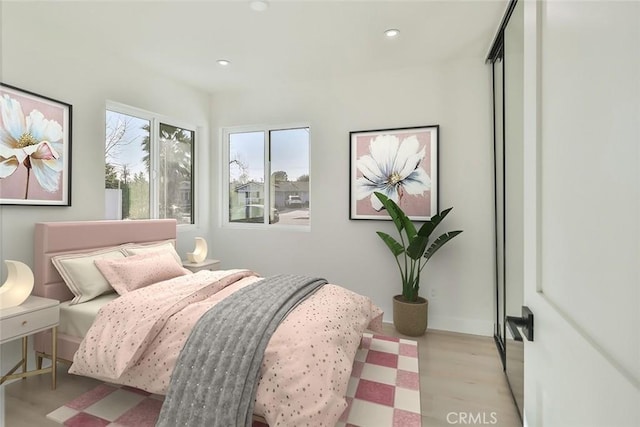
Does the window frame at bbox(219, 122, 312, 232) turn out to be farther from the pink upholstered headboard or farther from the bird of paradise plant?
the pink upholstered headboard

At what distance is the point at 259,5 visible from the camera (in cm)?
227

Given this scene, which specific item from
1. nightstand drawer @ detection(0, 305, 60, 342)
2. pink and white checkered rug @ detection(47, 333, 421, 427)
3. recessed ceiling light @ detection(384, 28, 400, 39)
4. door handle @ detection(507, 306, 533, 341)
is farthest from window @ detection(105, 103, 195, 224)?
door handle @ detection(507, 306, 533, 341)

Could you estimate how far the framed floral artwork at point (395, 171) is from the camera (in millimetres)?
3271

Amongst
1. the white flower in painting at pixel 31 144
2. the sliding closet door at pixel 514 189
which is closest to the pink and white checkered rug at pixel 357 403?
the sliding closet door at pixel 514 189

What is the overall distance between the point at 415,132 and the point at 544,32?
2600 mm

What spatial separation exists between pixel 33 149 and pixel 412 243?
3200 mm

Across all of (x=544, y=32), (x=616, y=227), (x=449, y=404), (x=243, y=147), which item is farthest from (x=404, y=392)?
(x=243, y=147)

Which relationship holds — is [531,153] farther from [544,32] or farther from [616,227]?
[616,227]

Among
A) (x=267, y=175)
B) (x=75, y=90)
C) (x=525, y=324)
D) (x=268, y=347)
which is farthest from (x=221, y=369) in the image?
(x=267, y=175)

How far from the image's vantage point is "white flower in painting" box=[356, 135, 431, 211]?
130 inches

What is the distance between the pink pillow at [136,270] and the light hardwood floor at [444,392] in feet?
2.31

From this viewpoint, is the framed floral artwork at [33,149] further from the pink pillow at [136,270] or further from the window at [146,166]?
the pink pillow at [136,270]

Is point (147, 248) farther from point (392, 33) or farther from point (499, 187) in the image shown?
point (499, 187)

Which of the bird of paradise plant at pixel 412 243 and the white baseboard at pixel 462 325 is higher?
the bird of paradise plant at pixel 412 243
